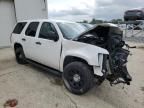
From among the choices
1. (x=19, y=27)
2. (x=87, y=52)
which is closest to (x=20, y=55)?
(x=19, y=27)

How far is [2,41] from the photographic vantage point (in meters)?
11.4

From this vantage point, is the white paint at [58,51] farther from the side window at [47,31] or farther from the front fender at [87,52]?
the side window at [47,31]

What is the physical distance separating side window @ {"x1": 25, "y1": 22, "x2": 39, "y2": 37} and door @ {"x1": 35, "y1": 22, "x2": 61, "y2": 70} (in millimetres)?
403

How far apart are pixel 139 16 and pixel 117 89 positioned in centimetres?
1356

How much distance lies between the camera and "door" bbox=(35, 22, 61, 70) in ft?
16.0

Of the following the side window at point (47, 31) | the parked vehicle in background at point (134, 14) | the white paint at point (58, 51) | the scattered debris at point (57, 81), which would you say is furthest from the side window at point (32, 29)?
the parked vehicle in background at point (134, 14)

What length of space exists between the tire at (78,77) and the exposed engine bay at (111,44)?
446 millimetres

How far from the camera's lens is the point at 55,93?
4609mm

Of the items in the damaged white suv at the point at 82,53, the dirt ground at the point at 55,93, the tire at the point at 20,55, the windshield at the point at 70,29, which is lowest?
the dirt ground at the point at 55,93

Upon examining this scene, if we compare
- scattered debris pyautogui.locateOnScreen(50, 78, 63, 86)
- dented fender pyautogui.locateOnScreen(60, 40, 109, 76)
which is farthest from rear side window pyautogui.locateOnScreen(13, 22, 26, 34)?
dented fender pyautogui.locateOnScreen(60, 40, 109, 76)

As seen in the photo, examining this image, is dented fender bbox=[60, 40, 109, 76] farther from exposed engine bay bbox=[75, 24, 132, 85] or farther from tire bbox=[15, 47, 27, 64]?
tire bbox=[15, 47, 27, 64]

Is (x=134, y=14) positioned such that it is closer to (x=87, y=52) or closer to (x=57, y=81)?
(x=57, y=81)

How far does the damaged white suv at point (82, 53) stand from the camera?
404cm

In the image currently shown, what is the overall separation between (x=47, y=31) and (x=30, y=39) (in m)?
0.95
